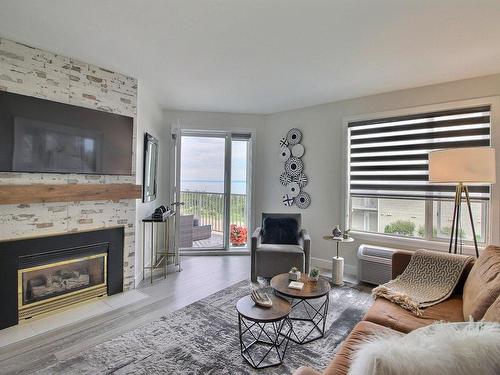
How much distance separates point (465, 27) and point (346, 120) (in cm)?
193

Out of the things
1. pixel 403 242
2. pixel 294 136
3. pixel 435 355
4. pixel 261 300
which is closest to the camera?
pixel 435 355

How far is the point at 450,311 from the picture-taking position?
74.2 inches

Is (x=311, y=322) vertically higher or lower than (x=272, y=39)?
lower

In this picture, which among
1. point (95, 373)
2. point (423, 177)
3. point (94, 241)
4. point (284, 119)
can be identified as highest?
point (284, 119)

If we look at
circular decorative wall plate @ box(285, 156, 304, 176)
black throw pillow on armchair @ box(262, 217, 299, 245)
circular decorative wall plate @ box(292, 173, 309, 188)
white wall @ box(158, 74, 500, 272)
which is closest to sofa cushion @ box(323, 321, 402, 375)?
black throw pillow on armchair @ box(262, 217, 299, 245)

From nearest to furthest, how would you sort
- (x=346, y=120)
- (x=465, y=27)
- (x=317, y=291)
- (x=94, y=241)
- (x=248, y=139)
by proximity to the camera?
1. (x=465, y=27)
2. (x=317, y=291)
3. (x=94, y=241)
4. (x=346, y=120)
5. (x=248, y=139)

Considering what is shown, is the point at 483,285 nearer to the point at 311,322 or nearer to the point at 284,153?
the point at 311,322

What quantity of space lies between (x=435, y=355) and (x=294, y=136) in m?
3.90

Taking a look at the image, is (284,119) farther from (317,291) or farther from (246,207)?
(317,291)

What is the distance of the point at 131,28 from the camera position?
2154 millimetres

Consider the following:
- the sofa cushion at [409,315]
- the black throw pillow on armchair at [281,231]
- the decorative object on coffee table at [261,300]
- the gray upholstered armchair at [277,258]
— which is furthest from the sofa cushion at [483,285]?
the black throw pillow on armchair at [281,231]

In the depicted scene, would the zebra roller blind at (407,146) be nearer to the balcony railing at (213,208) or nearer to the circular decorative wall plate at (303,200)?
the circular decorative wall plate at (303,200)

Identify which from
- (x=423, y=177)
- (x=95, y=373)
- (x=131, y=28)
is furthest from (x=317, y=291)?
(x=131, y=28)

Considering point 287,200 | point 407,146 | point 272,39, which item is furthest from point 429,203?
point 272,39
